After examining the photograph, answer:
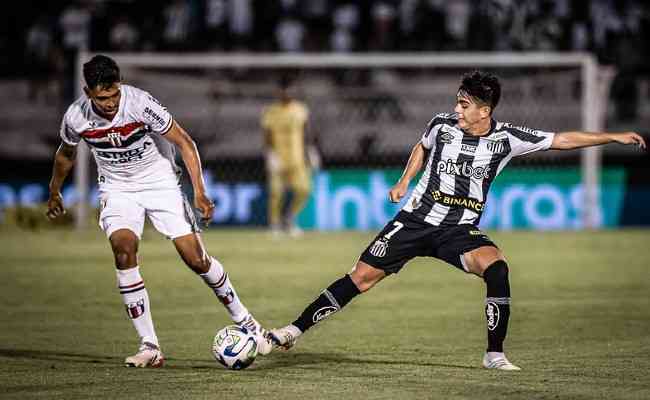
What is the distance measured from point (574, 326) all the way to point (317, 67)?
1203 cm

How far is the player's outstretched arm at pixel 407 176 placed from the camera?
7.27m

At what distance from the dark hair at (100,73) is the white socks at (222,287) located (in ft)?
4.21

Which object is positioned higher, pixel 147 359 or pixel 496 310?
pixel 496 310

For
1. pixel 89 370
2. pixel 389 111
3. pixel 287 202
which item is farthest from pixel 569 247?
pixel 89 370

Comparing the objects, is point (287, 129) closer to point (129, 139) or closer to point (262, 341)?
point (129, 139)

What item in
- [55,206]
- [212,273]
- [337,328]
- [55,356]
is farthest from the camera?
[337,328]

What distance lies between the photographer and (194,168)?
24.1 ft

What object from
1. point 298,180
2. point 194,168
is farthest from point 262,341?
point 298,180

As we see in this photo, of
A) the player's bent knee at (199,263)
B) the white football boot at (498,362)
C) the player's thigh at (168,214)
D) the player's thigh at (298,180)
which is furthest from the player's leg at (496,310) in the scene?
the player's thigh at (298,180)

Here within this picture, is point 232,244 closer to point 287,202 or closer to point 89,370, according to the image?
point 287,202

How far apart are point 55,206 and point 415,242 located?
2.34 meters

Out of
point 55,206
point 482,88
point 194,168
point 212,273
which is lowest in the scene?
point 212,273

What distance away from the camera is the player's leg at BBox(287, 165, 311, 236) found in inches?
744

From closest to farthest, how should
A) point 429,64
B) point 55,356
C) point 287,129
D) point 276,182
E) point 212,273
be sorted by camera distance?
point 212,273
point 55,356
point 287,129
point 276,182
point 429,64
